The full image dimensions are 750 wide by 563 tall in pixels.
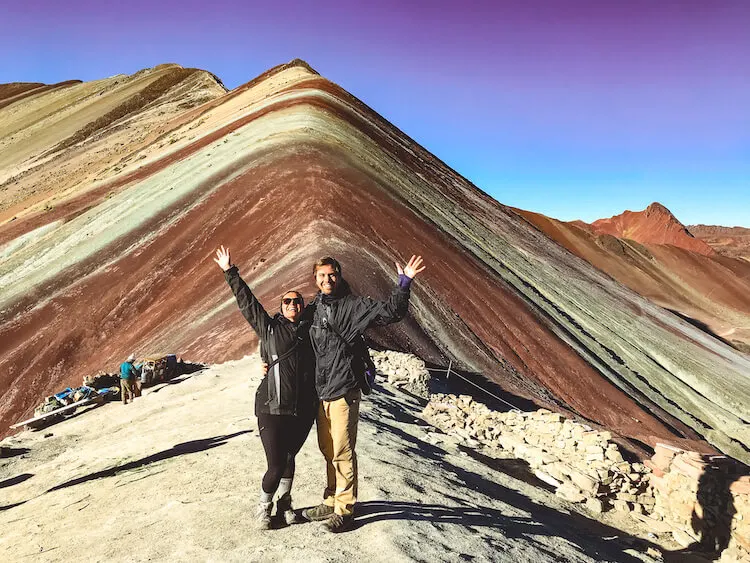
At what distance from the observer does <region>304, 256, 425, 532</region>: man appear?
4.12 meters

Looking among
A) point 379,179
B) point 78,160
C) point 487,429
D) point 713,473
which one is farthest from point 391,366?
point 78,160

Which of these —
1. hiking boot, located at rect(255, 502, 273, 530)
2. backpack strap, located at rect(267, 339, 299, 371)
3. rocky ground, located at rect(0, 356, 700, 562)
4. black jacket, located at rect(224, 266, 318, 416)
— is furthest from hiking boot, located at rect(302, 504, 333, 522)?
backpack strap, located at rect(267, 339, 299, 371)

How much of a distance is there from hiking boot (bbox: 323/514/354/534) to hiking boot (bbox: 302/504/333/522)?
0.13 metres

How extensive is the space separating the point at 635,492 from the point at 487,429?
8.21 ft

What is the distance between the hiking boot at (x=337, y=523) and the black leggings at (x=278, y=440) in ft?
1.73

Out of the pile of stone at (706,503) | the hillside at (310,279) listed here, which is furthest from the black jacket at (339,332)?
the hillside at (310,279)

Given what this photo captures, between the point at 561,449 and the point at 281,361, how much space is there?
22.3ft

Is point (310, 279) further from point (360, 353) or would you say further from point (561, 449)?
point (360, 353)

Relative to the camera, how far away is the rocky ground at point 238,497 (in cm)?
424

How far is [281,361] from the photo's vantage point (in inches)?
161

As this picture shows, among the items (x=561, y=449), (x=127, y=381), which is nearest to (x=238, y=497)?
(x=127, y=381)

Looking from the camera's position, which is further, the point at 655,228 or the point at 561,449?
the point at 655,228

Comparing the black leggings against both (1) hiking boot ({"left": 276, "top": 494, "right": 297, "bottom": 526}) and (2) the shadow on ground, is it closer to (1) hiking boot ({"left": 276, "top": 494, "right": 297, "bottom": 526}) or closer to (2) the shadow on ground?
(1) hiking boot ({"left": 276, "top": 494, "right": 297, "bottom": 526})

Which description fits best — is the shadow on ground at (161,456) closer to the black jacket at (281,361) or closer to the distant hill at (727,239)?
the black jacket at (281,361)
